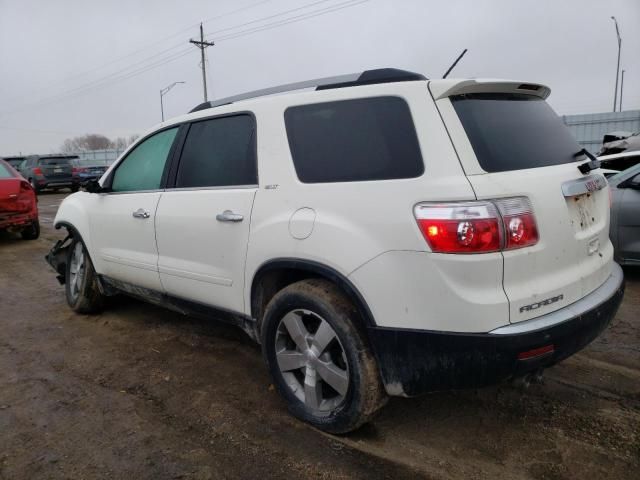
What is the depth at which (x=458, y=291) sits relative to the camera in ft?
6.89

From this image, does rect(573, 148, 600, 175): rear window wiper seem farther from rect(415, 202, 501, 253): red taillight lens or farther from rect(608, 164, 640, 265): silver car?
rect(608, 164, 640, 265): silver car

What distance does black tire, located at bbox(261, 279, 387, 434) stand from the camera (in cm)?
241


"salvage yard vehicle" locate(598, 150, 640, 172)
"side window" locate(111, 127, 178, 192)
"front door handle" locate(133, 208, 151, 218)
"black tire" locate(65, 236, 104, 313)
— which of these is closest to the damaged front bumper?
"black tire" locate(65, 236, 104, 313)

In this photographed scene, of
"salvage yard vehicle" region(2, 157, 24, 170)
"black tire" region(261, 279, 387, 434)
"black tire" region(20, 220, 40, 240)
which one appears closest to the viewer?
"black tire" region(261, 279, 387, 434)

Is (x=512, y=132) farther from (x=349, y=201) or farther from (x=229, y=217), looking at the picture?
(x=229, y=217)

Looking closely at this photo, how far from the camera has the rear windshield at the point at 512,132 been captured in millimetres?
2305

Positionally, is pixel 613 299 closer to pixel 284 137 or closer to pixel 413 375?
pixel 413 375

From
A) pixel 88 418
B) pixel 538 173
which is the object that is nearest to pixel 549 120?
pixel 538 173

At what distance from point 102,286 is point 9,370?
1113 mm

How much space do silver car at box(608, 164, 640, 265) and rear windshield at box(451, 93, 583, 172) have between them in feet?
9.74

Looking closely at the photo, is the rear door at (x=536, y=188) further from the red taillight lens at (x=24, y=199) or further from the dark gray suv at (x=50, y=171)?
the dark gray suv at (x=50, y=171)

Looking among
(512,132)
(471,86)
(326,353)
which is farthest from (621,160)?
(326,353)

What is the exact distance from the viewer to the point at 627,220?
17.1 ft

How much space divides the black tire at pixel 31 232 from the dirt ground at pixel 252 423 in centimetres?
626
